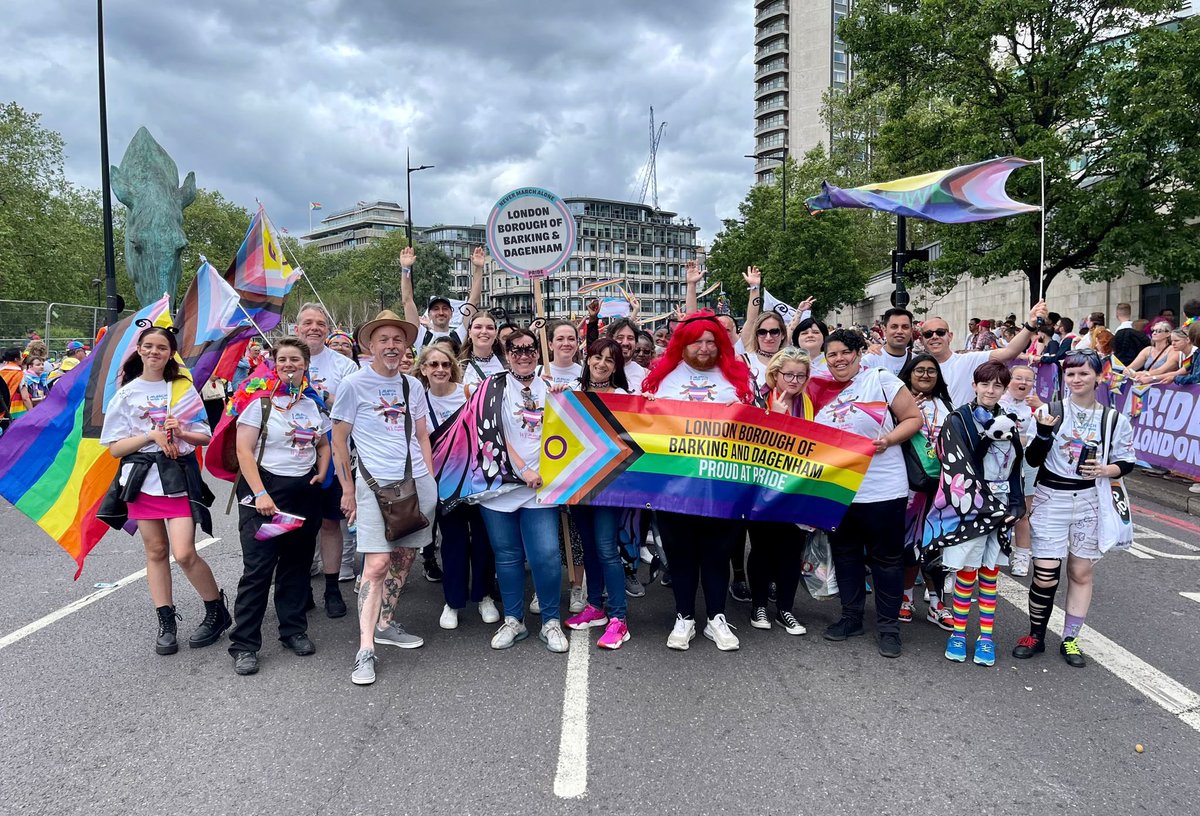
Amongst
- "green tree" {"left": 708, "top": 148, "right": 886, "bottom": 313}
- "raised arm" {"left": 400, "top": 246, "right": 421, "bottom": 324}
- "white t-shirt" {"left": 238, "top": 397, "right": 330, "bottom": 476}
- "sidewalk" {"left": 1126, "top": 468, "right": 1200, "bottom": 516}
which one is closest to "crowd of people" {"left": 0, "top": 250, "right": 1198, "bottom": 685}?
"white t-shirt" {"left": 238, "top": 397, "right": 330, "bottom": 476}

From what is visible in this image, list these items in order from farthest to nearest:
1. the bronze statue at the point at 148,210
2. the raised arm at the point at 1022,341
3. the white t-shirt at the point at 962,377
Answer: the bronze statue at the point at 148,210 < the white t-shirt at the point at 962,377 < the raised arm at the point at 1022,341

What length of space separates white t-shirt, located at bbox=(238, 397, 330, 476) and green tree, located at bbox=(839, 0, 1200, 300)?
14.2 metres

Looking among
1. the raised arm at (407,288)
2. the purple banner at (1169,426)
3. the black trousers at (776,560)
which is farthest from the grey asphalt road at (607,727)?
the purple banner at (1169,426)

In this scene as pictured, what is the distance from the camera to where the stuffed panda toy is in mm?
4141

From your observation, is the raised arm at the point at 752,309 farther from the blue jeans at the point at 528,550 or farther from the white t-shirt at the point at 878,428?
the blue jeans at the point at 528,550

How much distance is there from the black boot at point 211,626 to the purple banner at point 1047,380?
11.1 metres

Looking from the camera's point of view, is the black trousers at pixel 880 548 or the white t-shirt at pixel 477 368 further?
the white t-shirt at pixel 477 368

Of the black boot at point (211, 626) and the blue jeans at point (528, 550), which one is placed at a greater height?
the blue jeans at point (528, 550)

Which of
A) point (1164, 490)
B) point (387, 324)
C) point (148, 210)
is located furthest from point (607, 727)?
point (148, 210)

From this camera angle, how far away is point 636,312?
8.73m

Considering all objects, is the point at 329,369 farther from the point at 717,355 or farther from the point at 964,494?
the point at 964,494

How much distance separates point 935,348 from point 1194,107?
1366cm

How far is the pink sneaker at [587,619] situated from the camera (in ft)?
15.6

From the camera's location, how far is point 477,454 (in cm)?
446
